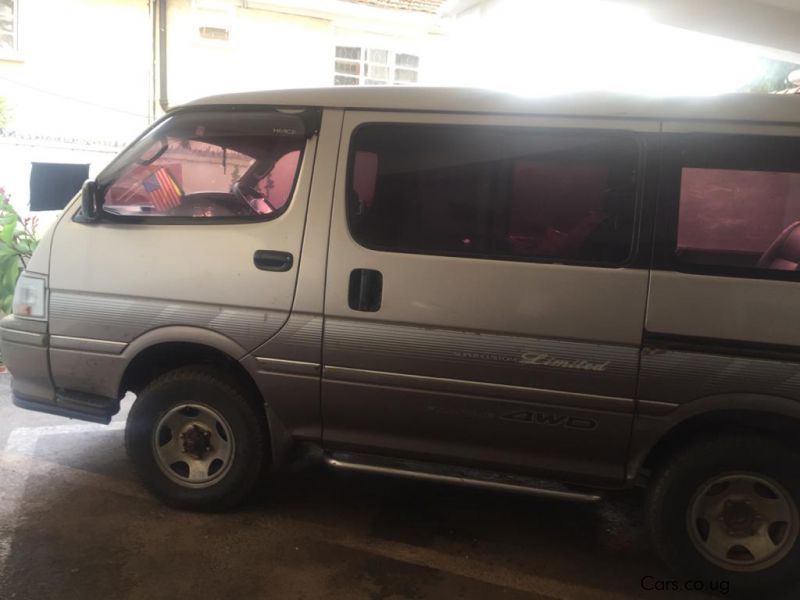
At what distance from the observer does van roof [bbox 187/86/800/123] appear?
266cm

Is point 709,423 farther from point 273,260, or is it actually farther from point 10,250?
point 10,250

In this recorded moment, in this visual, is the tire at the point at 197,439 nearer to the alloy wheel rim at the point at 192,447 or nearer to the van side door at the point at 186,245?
the alloy wheel rim at the point at 192,447

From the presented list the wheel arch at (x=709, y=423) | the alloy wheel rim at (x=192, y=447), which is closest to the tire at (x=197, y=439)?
the alloy wheel rim at (x=192, y=447)

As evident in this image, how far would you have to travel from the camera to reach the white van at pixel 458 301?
2695mm

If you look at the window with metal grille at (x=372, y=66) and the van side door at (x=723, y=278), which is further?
the window with metal grille at (x=372, y=66)

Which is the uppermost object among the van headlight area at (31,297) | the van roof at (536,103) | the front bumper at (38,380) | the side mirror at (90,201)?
the van roof at (536,103)

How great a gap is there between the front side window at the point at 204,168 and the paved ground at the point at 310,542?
5.25 feet

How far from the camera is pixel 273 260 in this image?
303cm

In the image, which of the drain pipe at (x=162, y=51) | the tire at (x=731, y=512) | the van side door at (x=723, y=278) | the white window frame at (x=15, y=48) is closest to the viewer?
the van side door at (x=723, y=278)

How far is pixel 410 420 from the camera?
3021mm

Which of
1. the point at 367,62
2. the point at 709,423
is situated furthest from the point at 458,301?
the point at 367,62

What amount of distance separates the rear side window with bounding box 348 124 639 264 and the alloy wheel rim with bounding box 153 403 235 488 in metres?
1.28

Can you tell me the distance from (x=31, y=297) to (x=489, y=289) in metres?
2.43

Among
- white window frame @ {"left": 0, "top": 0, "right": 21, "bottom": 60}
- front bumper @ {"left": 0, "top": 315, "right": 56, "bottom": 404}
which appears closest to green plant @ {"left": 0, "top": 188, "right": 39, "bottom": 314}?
front bumper @ {"left": 0, "top": 315, "right": 56, "bottom": 404}
